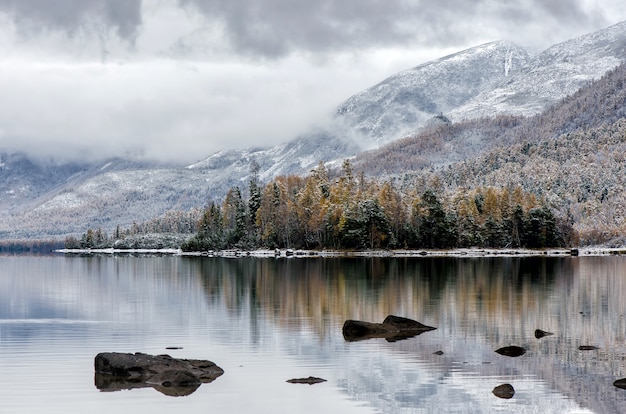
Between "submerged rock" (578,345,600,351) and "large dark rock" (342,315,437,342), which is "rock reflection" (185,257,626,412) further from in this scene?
"large dark rock" (342,315,437,342)

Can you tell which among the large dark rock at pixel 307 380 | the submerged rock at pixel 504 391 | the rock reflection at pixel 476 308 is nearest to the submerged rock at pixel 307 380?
the large dark rock at pixel 307 380

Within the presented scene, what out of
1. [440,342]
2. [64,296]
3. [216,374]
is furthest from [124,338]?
[64,296]

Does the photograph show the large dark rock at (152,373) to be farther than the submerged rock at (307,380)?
No

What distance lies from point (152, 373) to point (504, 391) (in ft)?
50.6

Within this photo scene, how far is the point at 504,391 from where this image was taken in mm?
35844

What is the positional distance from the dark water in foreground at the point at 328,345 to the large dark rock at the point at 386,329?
1.08 m

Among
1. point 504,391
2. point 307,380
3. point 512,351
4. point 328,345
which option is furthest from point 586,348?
point 307,380

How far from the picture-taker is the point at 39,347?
5109 centimetres

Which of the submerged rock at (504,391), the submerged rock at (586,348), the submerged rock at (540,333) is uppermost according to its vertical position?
the submerged rock at (540,333)

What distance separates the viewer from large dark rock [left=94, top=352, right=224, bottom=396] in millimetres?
37750

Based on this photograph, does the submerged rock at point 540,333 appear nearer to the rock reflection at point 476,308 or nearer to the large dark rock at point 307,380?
the rock reflection at point 476,308

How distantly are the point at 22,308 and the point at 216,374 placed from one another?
142 feet

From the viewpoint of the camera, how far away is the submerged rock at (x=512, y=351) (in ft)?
149

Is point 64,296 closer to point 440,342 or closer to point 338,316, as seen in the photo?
point 338,316
